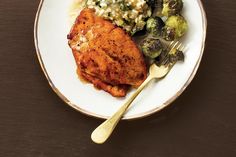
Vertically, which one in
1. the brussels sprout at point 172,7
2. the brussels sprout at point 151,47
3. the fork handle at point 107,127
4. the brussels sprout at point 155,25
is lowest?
the fork handle at point 107,127

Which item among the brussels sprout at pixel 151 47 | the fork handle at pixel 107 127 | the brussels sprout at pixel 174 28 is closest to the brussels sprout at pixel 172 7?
the brussels sprout at pixel 174 28

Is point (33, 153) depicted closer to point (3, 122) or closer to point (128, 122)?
point (3, 122)

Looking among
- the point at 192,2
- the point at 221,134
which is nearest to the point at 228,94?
the point at 221,134

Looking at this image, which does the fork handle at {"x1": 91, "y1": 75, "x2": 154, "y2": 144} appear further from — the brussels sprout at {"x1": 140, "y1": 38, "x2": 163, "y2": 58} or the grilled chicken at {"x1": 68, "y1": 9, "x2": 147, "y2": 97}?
the brussels sprout at {"x1": 140, "y1": 38, "x2": 163, "y2": 58}

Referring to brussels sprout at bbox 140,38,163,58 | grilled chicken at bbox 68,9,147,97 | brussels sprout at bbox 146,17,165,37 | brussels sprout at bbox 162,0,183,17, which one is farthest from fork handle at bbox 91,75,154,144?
brussels sprout at bbox 162,0,183,17

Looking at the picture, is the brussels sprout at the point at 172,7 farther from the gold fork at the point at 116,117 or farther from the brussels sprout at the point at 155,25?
the gold fork at the point at 116,117
